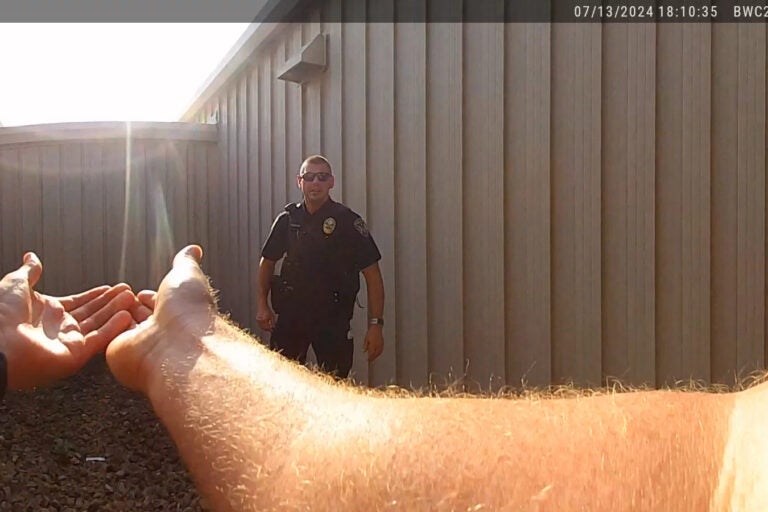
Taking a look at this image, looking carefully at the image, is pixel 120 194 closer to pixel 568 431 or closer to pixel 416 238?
pixel 416 238

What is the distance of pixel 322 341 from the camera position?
3244mm

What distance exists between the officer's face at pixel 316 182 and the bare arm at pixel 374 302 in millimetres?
479

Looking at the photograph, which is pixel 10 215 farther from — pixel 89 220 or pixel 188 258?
pixel 188 258

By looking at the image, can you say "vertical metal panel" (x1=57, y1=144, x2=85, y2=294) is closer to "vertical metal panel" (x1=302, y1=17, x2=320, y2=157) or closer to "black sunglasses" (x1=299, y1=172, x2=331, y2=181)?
"vertical metal panel" (x1=302, y1=17, x2=320, y2=157)

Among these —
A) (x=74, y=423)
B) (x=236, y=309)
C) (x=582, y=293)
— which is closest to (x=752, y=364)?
(x=582, y=293)

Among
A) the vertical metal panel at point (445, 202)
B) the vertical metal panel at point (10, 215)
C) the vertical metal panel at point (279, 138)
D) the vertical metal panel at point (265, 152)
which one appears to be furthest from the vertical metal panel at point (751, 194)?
the vertical metal panel at point (10, 215)

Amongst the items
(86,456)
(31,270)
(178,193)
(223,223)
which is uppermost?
(178,193)

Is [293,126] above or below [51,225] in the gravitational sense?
above

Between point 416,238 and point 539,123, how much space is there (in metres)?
1.05

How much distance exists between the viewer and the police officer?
10.5ft

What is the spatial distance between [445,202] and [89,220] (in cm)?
454

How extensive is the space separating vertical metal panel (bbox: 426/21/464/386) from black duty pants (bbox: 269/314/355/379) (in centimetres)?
49

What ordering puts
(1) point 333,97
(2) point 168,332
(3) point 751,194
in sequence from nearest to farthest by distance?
(2) point 168,332 → (3) point 751,194 → (1) point 333,97

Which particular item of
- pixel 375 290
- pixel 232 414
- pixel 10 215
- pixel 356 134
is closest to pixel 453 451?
pixel 232 414
